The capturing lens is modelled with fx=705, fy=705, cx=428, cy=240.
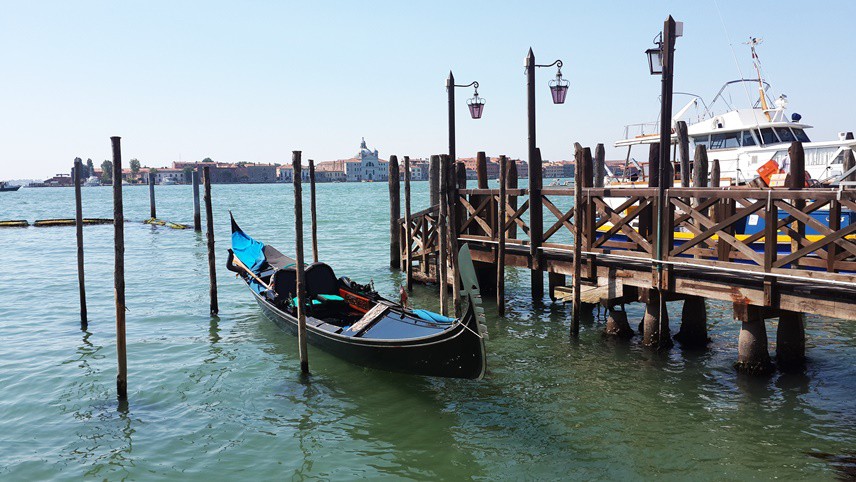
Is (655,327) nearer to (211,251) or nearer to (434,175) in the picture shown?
(434,175)

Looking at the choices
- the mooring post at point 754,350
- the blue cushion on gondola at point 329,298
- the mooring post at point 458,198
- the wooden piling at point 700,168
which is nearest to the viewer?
the mooring post at point 754,350

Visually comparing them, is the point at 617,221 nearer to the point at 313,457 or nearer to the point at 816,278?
the point at 816,278

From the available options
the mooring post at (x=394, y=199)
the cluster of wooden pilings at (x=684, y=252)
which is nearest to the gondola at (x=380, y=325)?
the cluster of wooden pilings at (x=684, y=252)

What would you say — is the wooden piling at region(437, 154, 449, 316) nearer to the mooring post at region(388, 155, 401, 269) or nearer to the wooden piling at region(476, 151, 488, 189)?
the wooden piling at region(476, 151, 488, 189)

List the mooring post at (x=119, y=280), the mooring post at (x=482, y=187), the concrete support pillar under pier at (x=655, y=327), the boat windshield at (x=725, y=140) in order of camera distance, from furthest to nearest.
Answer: the boat windshield at (x=725, y=140), the mooring post at (x=482, y=187), the concrete support pillar under pier at (x=655, y=327), the mooring post at (x=119, y=280)

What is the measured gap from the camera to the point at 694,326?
29.8 feet

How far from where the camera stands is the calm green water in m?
6.07

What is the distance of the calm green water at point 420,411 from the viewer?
6070 millimetres

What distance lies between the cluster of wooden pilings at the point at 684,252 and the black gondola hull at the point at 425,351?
1185 mm

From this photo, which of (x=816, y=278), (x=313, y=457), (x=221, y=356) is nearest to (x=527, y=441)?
(x=313, y=457)

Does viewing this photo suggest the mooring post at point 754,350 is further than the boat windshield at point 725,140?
No

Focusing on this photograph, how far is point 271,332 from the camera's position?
1087 cm

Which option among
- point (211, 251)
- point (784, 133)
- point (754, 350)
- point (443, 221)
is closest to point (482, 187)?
point (443, 221)

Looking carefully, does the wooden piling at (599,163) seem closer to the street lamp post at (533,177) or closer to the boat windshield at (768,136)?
the street lamp post at (533,177)
